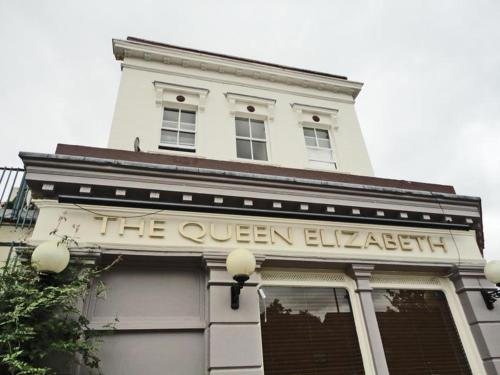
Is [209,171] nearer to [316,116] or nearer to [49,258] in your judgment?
[49,258]

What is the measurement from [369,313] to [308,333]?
48.6 inches

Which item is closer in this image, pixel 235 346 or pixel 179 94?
pixel 235 346

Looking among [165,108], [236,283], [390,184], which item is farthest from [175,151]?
[390,184]

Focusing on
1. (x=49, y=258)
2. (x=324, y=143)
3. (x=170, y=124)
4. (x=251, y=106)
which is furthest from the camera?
(x=324, y=143)

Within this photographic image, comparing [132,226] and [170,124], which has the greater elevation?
[170,124]

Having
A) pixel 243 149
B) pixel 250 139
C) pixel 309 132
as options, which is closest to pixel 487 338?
A: pixel 309 132

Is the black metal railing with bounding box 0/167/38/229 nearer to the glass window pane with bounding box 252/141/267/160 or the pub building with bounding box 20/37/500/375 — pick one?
the pub building with bounding box 20/37/500/375

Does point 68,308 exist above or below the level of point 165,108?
below

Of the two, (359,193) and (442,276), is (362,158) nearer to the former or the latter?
(359,193)

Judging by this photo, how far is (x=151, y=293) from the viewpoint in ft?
17.2

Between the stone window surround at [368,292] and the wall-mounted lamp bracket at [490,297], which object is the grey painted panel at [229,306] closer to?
the stone window surround at [368,292]

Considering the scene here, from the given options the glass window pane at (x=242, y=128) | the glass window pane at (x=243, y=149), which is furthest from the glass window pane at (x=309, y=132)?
the glass window pane at (x=243, y=149)

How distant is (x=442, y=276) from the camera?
6996mm

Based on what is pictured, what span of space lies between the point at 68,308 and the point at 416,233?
6622 mm
